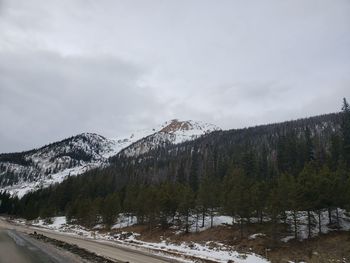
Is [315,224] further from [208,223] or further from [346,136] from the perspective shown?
[346,136]

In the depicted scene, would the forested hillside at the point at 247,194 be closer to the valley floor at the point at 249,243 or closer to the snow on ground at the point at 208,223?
the snow on ground at the point at 208,223

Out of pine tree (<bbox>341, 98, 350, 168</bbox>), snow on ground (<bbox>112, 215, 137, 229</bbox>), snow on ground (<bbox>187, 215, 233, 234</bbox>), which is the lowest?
snow on ground (<bbox>112, 215, 137, 229</bbox>)

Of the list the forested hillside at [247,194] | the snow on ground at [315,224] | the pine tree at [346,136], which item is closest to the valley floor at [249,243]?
the snow on ground at [315,224]

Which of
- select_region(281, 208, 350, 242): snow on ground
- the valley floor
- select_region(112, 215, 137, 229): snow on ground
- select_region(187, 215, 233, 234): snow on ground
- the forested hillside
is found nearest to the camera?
the valley floor

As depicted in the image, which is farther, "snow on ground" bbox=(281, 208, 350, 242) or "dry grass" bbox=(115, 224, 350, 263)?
"snow on ground" bbox=(281, 208, 350, 242)

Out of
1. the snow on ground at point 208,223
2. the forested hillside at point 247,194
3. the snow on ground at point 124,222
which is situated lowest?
the snow on ground at point 124,222

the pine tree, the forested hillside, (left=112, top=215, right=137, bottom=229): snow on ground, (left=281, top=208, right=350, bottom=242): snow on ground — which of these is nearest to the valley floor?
(left=281, top=208, right=350, bottom=242): snow on ground

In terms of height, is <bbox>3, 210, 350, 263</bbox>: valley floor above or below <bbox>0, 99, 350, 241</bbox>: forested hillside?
below

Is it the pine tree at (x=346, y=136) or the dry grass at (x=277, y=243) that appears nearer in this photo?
the dry grass at (x=277, y=243)

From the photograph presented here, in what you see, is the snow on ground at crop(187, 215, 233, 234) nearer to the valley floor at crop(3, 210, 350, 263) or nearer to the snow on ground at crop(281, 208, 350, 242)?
the valley floor at crop(3, 210, 350, 263)

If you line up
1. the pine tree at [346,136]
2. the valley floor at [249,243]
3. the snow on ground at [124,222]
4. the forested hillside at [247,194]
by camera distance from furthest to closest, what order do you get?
the snow on ground at [124,222] → the pine tree at [346,136] → the forested hillside at [247,194] → the valley floor at [249,243]

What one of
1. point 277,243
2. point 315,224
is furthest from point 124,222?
point 277,243

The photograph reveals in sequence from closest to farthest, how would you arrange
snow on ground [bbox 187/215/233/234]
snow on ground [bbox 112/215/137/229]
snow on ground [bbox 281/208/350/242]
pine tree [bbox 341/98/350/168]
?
snow on ground [bbox 281/208/350/242], snow on ground [bbox 187/215/233/234], pine tree [bbox 341/98/350/168], snow on ground [bbox 112/215/137/229]

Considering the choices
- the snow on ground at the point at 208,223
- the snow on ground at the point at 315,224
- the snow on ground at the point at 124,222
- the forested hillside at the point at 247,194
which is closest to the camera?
the snow on ground at the point at 315,224
